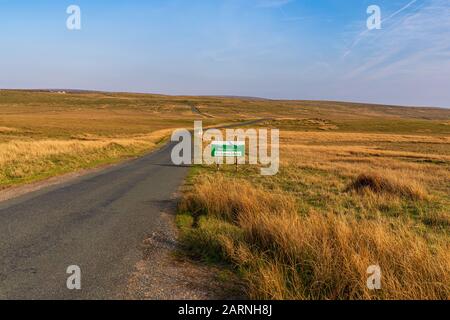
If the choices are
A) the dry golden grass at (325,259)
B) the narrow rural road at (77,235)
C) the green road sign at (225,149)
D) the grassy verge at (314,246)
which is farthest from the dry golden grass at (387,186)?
the dry golden grass at (325,259)

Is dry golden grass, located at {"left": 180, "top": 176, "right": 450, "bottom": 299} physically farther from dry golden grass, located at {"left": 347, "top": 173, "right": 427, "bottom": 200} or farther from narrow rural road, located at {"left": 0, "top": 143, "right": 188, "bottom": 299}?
dry golden grass, located at {"left": 347, "top": 173, "right": 427, "bottom": 200}

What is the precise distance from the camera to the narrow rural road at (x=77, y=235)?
5.25 meters

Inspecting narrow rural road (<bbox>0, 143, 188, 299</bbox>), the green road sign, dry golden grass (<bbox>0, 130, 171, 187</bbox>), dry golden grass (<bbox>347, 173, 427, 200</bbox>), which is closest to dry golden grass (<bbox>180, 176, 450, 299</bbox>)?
narrow rural road (<bbox>0, 143, 188, 299</bbox>)

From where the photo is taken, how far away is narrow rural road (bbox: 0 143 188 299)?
207 inches

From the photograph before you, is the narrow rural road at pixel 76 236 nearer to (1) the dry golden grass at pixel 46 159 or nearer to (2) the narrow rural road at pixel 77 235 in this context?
(2) the narrow rural road at pixel 77 235

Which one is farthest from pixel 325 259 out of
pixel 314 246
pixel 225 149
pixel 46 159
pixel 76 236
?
pixel 46 159

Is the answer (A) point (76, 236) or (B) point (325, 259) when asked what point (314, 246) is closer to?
(B) point (325, 259)

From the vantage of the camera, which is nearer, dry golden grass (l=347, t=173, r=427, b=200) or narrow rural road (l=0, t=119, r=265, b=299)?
narrow rural road (l=0, t=119, r=265, b=299)

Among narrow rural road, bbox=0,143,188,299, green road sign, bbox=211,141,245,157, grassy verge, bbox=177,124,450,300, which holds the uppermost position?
green road sign, bbox=211,141,245,157

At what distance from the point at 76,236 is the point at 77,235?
0.23 feet

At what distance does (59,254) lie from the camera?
21.3ft

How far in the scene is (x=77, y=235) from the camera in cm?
769
